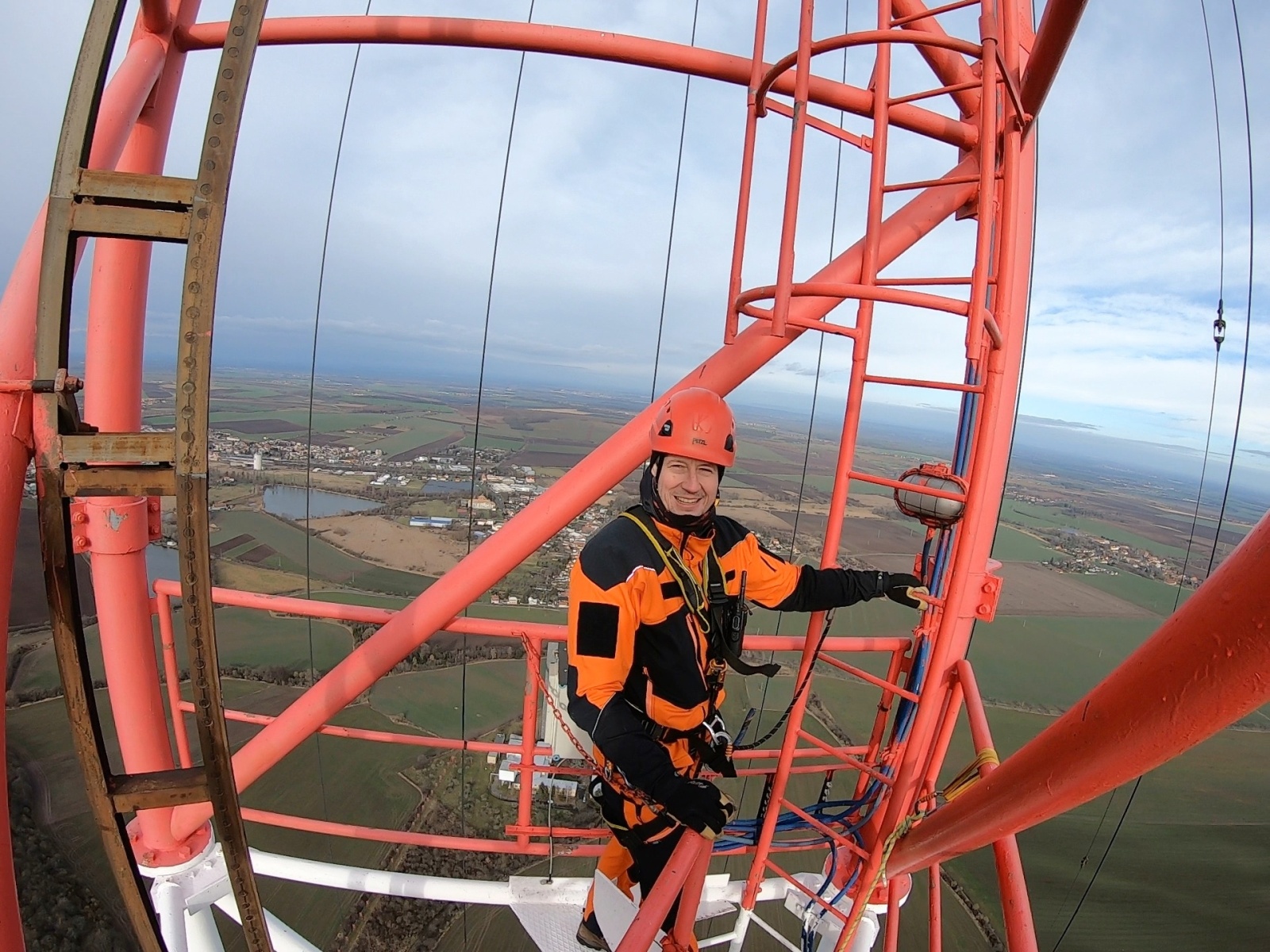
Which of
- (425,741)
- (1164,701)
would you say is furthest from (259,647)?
(1164,701)

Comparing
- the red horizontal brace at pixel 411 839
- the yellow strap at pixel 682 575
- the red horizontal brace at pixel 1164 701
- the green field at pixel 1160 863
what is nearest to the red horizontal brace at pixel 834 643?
the yellow strap at pixel 682 575

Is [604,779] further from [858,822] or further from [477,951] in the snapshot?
[477,951]

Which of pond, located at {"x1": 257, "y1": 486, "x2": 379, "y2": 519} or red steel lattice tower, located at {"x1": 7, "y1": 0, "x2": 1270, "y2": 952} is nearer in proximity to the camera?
red steel lattice tower, located at {"x1": 7, "y1": 0, "x2": 1270, "y2": 952}

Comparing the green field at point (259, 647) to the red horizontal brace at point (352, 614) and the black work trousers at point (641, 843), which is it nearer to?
the red horizontal brace at point (352, 614)

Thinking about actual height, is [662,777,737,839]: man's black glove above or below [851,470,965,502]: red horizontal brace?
below

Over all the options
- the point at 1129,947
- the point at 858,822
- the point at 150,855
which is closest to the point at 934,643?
the point at 858,822

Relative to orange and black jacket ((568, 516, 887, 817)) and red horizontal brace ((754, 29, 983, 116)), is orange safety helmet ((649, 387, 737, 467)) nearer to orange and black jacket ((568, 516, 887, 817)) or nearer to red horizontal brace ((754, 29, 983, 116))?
orange and black jacket ((568, 516, 887, 817))

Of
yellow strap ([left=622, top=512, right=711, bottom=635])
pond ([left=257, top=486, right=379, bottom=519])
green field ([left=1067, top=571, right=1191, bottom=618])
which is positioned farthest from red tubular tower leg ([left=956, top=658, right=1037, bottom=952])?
green field ([left=1067, top=571, right=1191, bottom=618])

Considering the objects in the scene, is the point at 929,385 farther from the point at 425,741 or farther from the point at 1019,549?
the point at 1019,549
